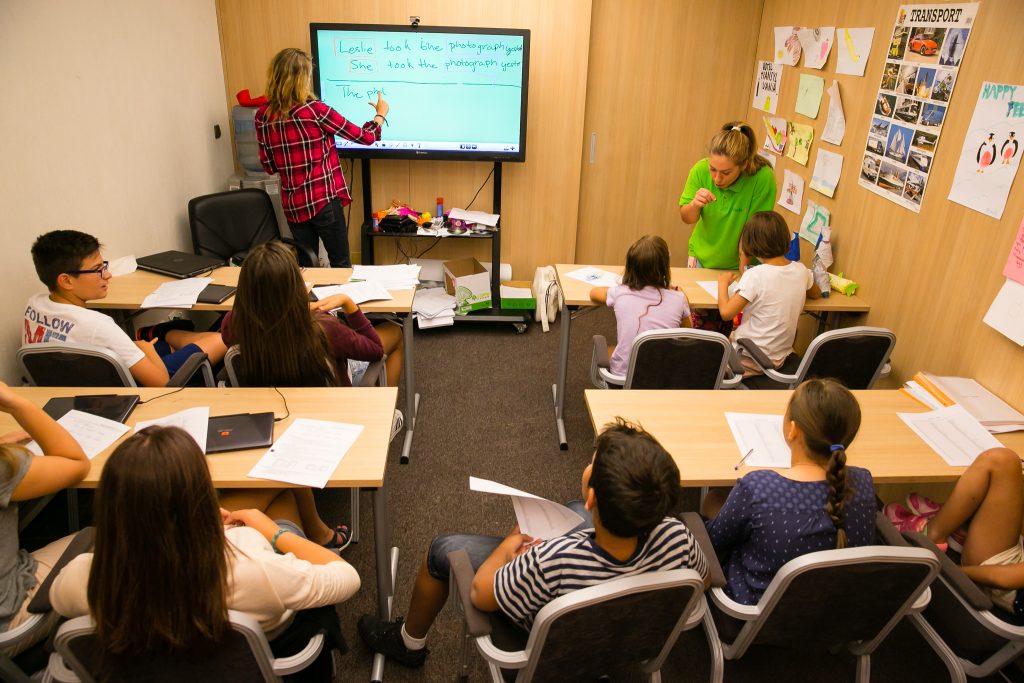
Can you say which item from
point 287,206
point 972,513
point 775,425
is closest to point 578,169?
point 287,206

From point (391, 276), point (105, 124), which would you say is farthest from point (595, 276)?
point (105, 124)

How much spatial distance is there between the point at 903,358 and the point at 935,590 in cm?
148

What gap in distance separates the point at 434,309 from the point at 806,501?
10.4 feet

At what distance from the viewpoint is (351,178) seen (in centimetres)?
476

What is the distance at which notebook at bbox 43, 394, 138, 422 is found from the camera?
2.19m

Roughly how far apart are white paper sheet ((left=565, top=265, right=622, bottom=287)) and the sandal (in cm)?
170

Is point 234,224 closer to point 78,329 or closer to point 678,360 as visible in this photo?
point 78,329

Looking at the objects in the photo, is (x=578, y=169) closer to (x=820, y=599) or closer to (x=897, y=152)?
(x=897, y=152)

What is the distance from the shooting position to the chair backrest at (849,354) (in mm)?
2695

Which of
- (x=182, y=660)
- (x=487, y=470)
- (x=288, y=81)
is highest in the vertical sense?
(x=288, y=81)

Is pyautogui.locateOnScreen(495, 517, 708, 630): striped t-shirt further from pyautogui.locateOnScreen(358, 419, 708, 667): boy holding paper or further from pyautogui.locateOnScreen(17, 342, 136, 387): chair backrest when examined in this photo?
pyautogui.locateOnScreen(17, 342, 136, 387): chair backrest

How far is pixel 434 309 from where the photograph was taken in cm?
455

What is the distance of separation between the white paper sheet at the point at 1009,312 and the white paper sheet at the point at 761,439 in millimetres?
938

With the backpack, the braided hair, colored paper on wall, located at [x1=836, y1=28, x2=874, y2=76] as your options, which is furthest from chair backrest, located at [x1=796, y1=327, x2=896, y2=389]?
the backpack
